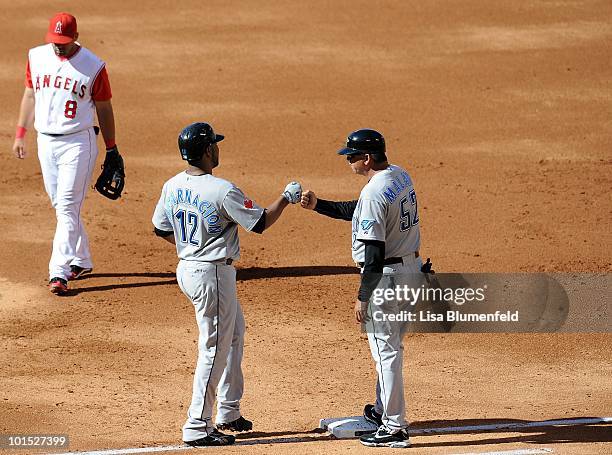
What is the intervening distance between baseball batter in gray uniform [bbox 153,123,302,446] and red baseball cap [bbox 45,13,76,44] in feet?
11.2

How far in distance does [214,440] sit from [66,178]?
161 inches

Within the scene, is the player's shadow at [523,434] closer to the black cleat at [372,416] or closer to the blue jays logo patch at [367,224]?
the black cleat at [372,416]

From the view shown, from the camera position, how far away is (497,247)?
40.6 ft

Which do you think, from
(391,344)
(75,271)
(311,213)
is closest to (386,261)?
(391,344)

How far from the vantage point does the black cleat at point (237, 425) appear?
8.08 m

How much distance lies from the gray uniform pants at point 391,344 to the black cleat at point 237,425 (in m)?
1.01

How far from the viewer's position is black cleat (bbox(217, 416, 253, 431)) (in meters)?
8.08

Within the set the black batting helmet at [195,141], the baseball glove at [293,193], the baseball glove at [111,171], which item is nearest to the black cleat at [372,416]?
the baseball glove at [293,193]

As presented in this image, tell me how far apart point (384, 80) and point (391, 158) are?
2.97 m

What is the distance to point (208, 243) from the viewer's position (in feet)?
25.0

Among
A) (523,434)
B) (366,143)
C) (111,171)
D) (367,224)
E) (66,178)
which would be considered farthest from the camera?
(111,171)

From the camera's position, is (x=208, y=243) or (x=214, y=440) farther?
(x=214, y=440)

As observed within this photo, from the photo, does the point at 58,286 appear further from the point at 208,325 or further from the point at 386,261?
the point at 386,261

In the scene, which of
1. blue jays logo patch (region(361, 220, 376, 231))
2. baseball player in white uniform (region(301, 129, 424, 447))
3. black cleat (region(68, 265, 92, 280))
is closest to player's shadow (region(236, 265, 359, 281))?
black cleat (region(68, 265, 92, 280))
